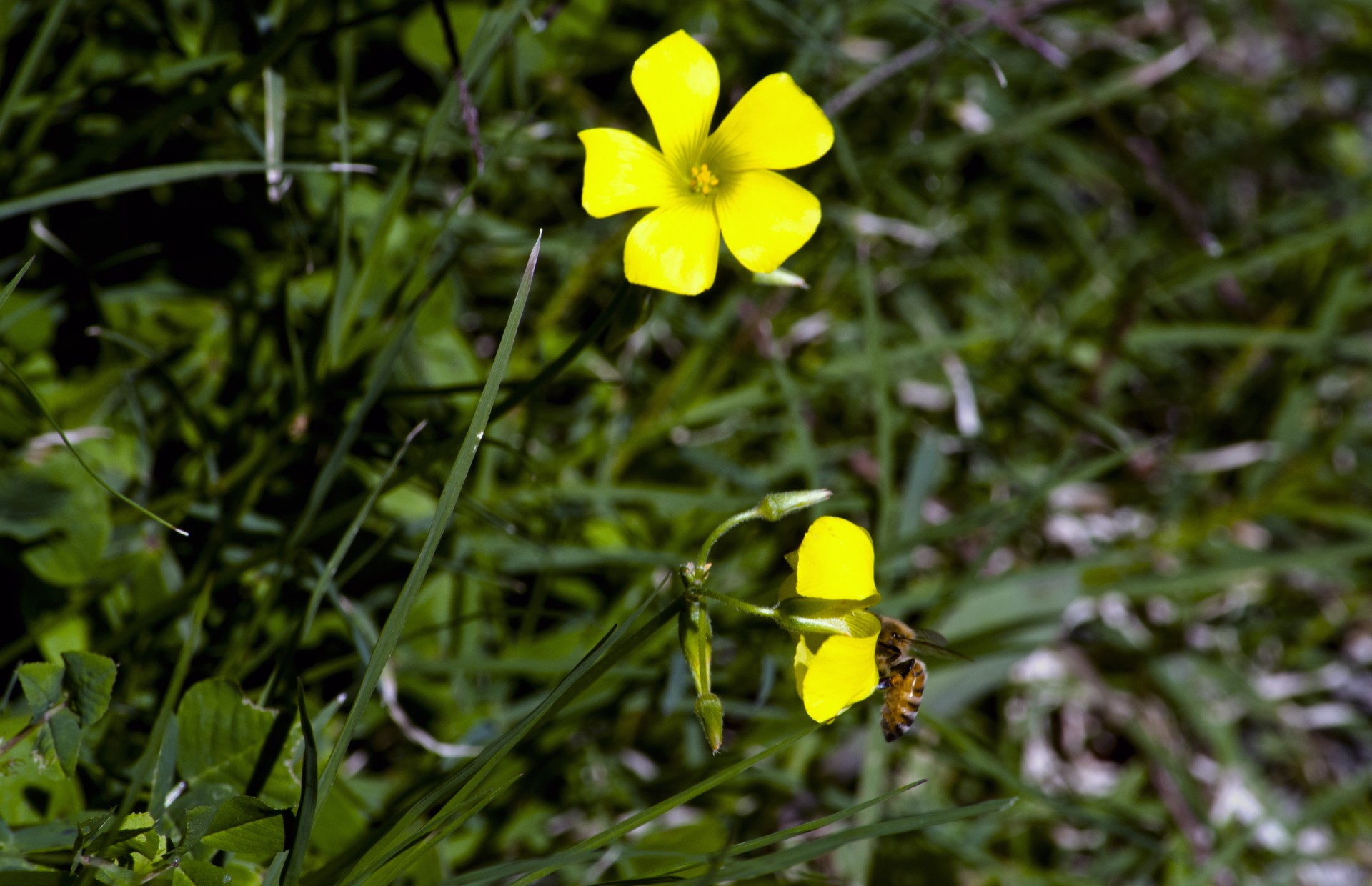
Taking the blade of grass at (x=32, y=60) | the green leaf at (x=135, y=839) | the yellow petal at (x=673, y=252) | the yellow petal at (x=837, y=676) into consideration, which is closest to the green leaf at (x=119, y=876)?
the green leaf at (x=135, y=839)

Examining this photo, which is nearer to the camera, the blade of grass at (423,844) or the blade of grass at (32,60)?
the blade of grass at (423,844)

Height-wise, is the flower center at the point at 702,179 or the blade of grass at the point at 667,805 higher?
the flower center at the point at 702,179

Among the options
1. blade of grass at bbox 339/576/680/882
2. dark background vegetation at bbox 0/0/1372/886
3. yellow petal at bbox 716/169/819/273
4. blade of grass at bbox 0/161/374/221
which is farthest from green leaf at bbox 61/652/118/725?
yellow petal at bbox 716/169/819/273

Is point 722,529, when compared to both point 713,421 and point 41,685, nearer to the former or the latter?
point 41,685

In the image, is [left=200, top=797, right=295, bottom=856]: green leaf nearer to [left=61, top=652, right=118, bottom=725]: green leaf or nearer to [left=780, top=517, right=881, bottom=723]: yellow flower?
[left=61, top=652, right=118, bottom=725]: green leaf

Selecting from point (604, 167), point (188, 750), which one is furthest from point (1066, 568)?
point (188, 750)

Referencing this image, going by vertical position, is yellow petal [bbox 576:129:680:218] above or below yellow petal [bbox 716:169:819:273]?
above

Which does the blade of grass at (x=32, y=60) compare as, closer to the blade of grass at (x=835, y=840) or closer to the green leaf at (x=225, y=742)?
the green leaf at (x=225, y=742)
